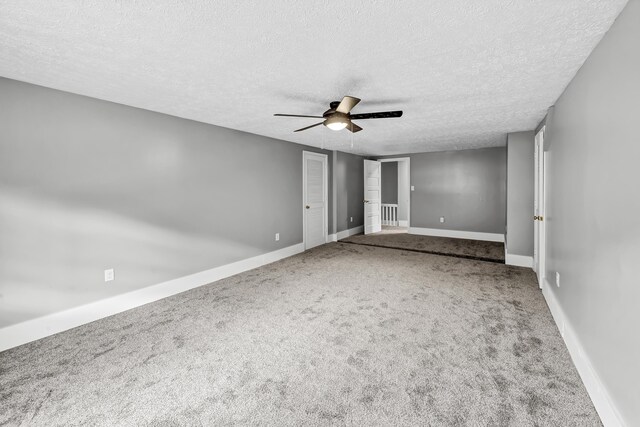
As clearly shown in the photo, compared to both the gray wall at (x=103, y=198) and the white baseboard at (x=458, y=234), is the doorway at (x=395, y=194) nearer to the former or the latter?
the white baseboard at (x=458, y=234)

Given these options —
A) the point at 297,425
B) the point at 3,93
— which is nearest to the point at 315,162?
the point at 3,93

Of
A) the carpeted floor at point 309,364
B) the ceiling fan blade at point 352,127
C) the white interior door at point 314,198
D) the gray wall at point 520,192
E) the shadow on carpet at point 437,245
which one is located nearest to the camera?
the carpeted floor at point 309,364

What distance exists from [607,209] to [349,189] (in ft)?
18.9

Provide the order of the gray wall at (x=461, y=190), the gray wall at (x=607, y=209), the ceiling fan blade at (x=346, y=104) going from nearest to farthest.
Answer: the gray wall at (x=607, y=209), the ceiling fan blade at (x=346, y=104), the gray wall at (x=461, y=190)

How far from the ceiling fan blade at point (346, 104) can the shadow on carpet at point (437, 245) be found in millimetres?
4011

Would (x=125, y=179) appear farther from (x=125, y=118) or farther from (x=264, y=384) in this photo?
(x=264, y=384)

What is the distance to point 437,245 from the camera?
6281 millimetres

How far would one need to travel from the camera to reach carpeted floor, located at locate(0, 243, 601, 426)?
5.42 ft

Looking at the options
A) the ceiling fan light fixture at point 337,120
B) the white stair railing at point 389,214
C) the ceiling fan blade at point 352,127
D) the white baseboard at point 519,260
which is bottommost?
the white baseboard at point 519,260

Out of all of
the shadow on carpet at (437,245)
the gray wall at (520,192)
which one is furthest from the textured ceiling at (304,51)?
the shadow on carpet at (437,245)

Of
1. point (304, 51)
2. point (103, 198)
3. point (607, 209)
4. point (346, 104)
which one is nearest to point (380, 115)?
point (346, 104)

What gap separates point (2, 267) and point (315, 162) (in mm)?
4752

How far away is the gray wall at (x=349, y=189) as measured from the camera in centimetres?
688

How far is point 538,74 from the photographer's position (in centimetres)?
229
